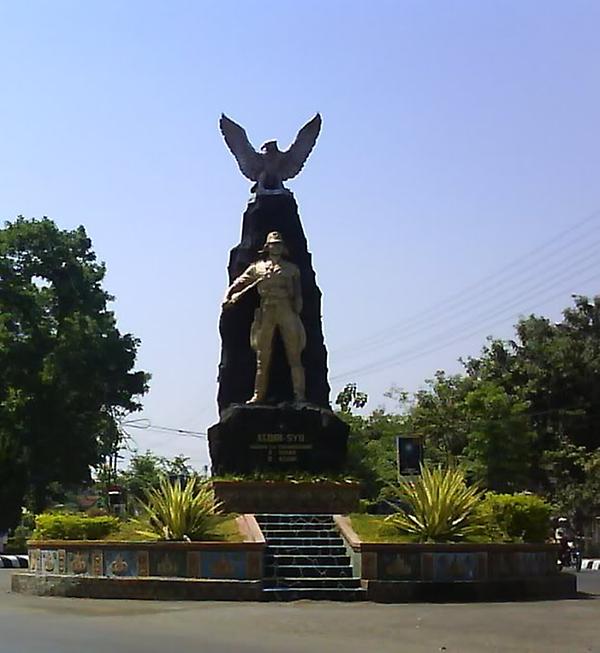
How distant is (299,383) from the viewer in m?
24.4

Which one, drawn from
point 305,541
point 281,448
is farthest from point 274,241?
point 305,541

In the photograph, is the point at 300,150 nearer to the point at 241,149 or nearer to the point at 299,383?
the point at 241,149

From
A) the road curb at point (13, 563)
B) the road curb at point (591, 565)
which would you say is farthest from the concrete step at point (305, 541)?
the road curb at point (13, 563)

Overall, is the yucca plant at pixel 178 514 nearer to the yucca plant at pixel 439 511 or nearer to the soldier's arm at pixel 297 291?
the yucca plant at pixel 439 511

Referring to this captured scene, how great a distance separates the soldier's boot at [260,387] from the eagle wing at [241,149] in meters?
Answer: 4.34

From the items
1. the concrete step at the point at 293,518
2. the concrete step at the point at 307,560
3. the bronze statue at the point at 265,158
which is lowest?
the concrete step at the point at 307,560

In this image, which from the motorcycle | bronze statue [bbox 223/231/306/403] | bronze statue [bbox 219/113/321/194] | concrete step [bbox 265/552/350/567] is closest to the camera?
concrete step [bbox 265/552/350/567]

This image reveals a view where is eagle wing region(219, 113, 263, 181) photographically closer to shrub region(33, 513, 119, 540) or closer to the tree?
shrub region(33, 513, 119, 540)

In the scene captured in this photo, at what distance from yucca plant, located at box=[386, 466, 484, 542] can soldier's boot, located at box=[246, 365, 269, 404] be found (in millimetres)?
5725

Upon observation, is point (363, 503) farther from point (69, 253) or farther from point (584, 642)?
point (69, 253)

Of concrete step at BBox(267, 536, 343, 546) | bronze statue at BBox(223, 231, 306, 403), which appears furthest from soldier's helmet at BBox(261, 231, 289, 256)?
concrete step at BBox(267, 536, 343, 546)

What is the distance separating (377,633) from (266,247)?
40.7 ft

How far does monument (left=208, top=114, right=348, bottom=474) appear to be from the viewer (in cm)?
2350

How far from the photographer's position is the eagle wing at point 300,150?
86.6 feet
